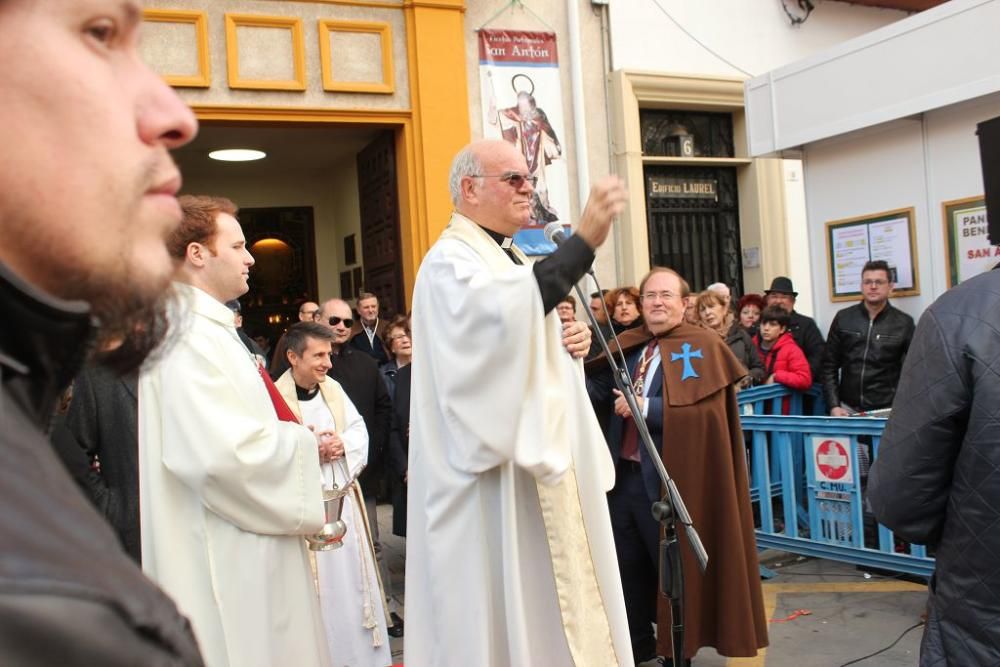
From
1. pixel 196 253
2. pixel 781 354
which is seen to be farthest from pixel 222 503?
pixel 781 354

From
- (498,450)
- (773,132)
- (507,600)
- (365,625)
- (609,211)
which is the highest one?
(773,132)

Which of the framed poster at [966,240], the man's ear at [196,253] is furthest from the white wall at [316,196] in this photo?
the man's ear at [196,253]

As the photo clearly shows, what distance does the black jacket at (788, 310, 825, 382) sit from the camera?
7275mm

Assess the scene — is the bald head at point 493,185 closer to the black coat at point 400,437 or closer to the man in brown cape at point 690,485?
the man in brown cape at point 690,485

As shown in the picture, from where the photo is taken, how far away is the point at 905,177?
6.91 m

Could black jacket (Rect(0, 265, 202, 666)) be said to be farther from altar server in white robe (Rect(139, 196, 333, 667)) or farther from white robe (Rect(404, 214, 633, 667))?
white robe (Rect(404, 214, 633, 667))

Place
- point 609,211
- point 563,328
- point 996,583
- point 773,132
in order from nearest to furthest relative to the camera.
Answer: point 996,583, point 609,211, point 563,328, point 773,132

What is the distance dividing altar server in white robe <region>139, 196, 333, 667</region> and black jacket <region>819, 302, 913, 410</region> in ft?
16.6

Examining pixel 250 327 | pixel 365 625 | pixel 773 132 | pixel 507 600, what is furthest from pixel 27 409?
pixel 250 327

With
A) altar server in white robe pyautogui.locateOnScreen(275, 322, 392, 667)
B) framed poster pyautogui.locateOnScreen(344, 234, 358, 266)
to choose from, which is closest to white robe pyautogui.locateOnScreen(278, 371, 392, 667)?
altar server in white robe pyautogui.locateOnScreen(275, 322, 392, 667)

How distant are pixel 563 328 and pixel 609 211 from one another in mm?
706

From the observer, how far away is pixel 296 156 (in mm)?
10422

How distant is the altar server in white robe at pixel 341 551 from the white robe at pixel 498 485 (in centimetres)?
136

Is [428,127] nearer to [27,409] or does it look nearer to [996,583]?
[996,583]
